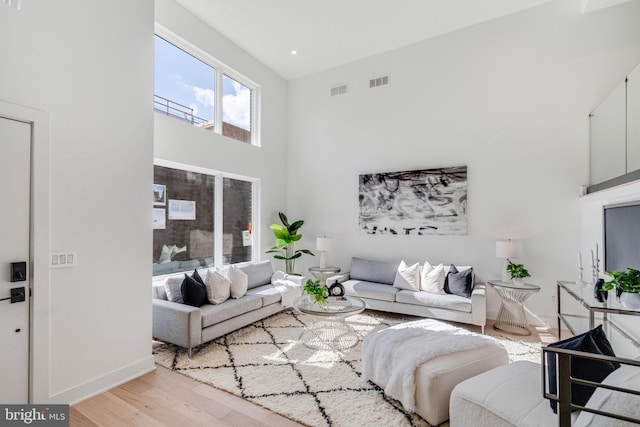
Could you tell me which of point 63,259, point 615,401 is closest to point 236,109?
point 63,259

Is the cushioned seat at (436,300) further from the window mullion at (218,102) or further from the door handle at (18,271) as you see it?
the door handle at (18,271)

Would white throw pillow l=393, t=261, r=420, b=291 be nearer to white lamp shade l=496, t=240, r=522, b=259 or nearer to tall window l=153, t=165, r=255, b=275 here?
white lamp shade l=496, t=240, r=522, b=259

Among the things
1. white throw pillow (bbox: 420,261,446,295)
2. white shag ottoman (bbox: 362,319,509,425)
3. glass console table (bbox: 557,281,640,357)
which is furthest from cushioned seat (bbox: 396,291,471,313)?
white shag ottoman (bbox: 362,319,509,425)

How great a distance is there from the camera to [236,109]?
17.4ft

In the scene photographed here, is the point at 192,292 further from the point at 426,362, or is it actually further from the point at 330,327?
the point at 426,362

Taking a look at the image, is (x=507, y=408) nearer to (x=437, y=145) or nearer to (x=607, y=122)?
(x=607, y=122)

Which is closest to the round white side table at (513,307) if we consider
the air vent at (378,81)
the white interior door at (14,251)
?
the air vent at (378,81)

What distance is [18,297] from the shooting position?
2105 mm

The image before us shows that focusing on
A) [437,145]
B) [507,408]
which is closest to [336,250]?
[437,145]

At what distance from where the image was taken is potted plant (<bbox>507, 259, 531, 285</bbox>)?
Answer: 3.90 metres

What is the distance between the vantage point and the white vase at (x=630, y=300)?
2.08 m

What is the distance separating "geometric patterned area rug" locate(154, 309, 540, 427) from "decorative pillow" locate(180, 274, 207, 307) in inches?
19.4

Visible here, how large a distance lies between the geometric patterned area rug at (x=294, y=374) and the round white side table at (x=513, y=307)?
46 cm

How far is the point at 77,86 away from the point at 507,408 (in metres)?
3.64
